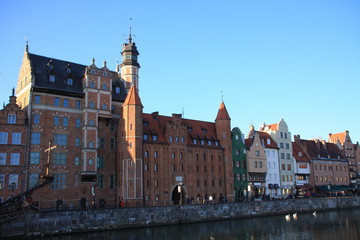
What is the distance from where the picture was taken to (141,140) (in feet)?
215

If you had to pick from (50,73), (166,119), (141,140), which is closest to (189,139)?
(166,119)

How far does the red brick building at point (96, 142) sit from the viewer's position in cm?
6103

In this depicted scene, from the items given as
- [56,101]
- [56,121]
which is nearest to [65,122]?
[56,121]

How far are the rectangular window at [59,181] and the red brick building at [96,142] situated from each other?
0.50 ft

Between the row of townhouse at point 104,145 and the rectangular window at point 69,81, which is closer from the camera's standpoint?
the row of townhouse at point 104,145

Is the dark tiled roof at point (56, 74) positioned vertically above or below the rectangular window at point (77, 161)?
above

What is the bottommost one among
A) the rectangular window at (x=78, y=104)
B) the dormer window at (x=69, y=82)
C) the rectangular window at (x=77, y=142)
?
the rectangular window at (x=77, y=142)

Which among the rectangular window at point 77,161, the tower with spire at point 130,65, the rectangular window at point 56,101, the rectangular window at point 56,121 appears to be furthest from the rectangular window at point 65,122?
the tower with spire at point 130,65

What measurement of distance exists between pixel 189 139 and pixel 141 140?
14.0 metres

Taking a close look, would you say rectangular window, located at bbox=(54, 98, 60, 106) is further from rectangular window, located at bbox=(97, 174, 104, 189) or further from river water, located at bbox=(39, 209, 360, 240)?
river water, located at bbox=(39, 209, 360, 240)

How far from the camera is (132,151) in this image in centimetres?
6394

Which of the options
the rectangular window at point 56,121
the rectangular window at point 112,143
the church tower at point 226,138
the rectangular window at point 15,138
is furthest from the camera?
the church tower at point 226,138

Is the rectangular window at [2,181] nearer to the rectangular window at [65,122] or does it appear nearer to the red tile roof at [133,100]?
the rectangular window at [65,122]

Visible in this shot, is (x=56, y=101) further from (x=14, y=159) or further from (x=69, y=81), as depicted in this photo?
(x=14, y=159)
